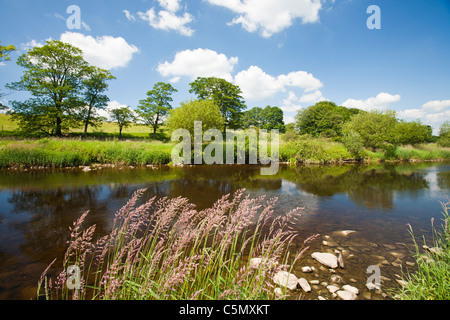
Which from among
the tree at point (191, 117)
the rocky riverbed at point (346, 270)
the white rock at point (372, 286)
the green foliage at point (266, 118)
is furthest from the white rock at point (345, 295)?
the green foliage at point (266, 118)

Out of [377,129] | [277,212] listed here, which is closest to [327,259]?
[277,212]

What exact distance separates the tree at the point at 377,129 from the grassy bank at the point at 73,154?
3460 cm

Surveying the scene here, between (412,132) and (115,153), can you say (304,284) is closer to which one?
(115,153)

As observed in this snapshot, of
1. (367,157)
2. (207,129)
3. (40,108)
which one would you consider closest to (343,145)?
(367,157)

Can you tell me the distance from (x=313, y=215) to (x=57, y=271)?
337 inches

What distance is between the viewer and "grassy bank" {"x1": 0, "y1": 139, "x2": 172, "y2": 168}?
19.9 metres

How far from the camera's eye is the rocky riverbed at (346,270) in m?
3.78

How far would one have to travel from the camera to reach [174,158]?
26281mm

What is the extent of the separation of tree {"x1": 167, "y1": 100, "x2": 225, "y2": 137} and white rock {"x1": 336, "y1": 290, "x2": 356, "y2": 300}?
2416cm

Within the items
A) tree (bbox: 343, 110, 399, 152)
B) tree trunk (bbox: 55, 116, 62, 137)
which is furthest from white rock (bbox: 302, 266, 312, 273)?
tree trunk (bbox: 55, 116, 62, 137)

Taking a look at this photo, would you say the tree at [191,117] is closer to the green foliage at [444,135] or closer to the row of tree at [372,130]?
the row of tree at [372,130]

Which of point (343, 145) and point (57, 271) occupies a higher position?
point (343, 145)
